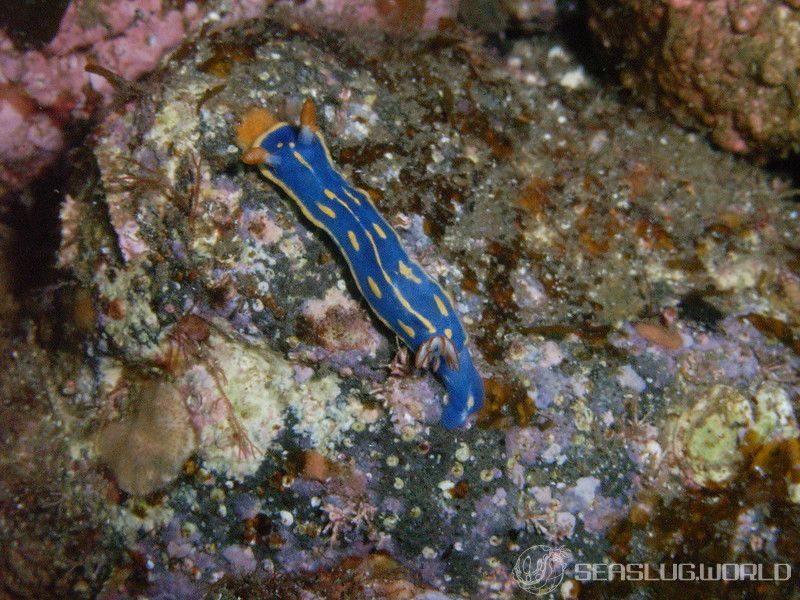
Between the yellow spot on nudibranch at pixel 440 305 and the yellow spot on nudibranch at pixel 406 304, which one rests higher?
the yellow spot on nudibranch at pixel 406 304

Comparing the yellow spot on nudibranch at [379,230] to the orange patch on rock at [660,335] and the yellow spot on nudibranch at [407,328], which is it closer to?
the yellow spot on nudibranch at [407,328]

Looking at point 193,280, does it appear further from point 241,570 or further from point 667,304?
point 667,304

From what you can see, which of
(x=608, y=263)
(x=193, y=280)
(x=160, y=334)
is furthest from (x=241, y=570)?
(x=608, y=263)

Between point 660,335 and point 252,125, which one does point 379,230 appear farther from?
point 660,335

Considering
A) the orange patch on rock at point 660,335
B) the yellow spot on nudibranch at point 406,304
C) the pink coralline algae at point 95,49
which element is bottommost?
the orange patch on rock at point 660,335

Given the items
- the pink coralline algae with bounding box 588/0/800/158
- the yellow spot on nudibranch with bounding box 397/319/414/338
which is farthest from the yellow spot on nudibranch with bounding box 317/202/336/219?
the pink coralline algae with bounding box 588/0/800/158

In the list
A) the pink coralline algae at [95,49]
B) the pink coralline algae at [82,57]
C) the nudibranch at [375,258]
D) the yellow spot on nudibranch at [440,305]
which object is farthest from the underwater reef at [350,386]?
the pink coralline algae at [82,57]

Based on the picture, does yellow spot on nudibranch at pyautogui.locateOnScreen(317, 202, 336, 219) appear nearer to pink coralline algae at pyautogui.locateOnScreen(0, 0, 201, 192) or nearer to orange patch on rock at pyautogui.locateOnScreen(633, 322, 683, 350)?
pink coralline algae at pyautogui.locateOnScreen(0, 0, 201, 192)
